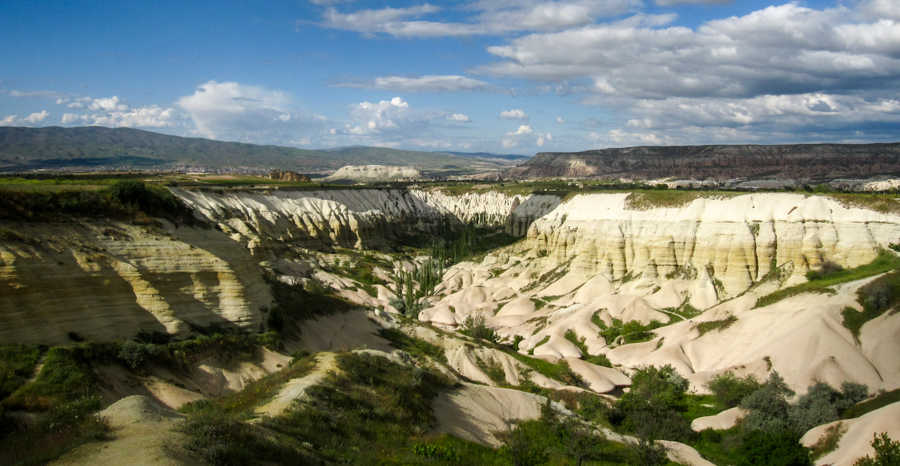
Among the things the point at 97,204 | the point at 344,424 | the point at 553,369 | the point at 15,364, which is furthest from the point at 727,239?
the point at 15,364

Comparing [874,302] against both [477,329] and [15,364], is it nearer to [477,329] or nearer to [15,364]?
[477,329]

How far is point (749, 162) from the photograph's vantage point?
151750mm

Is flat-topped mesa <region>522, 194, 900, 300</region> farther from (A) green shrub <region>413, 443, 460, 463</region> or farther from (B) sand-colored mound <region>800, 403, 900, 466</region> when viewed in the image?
(A) green shrub <region>413, 443, 460, 463</region>

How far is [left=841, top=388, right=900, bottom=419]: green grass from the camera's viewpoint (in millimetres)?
22734

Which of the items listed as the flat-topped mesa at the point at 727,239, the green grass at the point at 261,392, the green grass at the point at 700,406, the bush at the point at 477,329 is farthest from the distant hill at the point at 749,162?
the green grass at the point at 261,392

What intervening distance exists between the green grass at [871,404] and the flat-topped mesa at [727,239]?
703 inches

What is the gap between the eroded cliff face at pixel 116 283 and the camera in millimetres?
19344

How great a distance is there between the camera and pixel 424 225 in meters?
102

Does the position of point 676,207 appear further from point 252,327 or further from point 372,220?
point 372,220

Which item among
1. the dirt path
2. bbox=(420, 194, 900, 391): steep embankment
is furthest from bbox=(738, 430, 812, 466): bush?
the dirt path

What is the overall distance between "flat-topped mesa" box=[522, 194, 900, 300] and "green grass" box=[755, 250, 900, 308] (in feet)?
3.48

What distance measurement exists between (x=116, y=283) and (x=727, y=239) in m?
43.1

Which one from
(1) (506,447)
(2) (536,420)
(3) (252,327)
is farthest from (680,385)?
(3) (252,327)

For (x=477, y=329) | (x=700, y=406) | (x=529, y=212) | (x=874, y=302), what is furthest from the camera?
(x=529, y=212)
